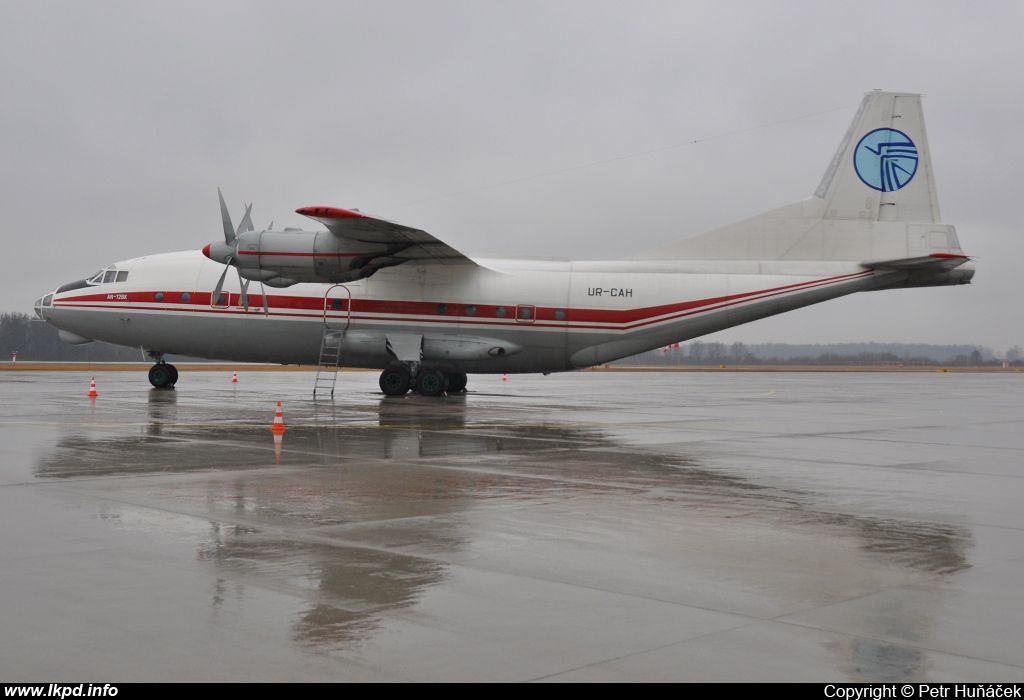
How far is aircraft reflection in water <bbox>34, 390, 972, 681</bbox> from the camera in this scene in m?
5.97

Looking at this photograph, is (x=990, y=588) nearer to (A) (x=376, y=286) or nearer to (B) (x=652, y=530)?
(B) (x=652, y=530)

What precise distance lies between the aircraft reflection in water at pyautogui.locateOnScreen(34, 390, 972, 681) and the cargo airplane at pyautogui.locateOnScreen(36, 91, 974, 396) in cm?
965

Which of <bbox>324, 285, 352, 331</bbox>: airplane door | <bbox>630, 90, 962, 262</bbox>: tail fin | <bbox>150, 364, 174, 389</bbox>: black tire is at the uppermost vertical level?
<bbox>630, 90, 962, 262</bbox>: tail fin

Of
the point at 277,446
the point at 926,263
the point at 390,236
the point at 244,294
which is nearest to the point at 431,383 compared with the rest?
the point at 390,236

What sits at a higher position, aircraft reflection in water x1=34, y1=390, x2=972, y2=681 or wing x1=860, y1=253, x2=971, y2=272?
wing x1=860, y1=253, x2=971, y2=272

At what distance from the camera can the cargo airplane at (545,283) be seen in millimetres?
26234

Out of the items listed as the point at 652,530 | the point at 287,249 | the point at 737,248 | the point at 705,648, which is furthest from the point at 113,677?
the point at 737,248

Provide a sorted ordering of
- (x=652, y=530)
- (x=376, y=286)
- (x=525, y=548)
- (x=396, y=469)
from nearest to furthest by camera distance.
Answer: (x=525, y=548)
(x=652, y=530)
(x=396, y=469)
(x=376, y=286)

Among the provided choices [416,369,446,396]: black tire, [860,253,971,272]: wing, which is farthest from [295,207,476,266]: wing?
[860,253,971,272]: wing

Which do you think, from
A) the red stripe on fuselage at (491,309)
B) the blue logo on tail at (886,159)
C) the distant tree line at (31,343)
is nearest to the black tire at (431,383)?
the red stripe on fuselage at (491,309)

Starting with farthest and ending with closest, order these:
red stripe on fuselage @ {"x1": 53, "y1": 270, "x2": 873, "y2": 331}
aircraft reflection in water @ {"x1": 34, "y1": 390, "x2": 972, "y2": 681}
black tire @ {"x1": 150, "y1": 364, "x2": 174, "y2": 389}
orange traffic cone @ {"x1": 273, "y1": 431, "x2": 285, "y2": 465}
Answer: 1. black tire @ {"x1": 150, "y1": 364, "x2": 174, "y2": 389}
2. red stripe on fuselage @ {"x1": 53, "y1": 270, "x2": 873, "y2": 331}
3. orange traffic cone @ {"x1": 273, "y1": 431, "x2": 285, "y2": 465}
4. aircraft reflection in water @ {"x1": 34, "y1": 390, "x2": 972, "y2": 681}

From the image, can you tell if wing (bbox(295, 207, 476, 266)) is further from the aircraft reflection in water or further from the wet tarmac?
the wet tarmac

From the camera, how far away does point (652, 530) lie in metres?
8.34

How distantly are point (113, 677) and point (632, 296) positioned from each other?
2338 centimetres
